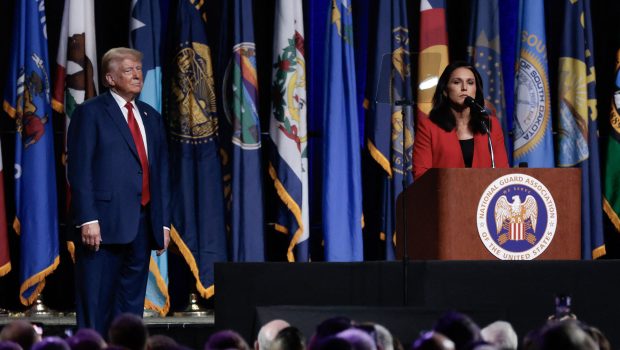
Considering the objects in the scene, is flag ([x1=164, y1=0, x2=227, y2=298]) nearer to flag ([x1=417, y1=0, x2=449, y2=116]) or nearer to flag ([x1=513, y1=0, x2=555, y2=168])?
flag ([x1=417, y1=0, x2=449, y2=116])

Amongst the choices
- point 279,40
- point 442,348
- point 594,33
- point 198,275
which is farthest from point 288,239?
point 442,348

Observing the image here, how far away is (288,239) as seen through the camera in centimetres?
571

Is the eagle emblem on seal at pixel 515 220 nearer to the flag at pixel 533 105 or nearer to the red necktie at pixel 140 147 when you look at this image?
the red necktie at pixel 140 147

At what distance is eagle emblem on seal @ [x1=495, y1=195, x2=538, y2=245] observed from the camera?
3.13 metres

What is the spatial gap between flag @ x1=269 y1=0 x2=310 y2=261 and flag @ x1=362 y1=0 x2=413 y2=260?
44cm

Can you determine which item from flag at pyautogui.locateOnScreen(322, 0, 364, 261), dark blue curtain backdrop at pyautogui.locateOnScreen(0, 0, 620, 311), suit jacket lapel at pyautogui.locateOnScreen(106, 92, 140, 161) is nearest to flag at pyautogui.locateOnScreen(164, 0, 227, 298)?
dark blue curtain backdrop at pyautogui.locateOnScreen(0, 0, 620, 311)

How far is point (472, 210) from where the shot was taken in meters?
3.14

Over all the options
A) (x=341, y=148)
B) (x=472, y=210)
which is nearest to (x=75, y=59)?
(x=341, y=148)

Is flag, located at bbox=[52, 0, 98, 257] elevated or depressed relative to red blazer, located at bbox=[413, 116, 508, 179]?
elevated

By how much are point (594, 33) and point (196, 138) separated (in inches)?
106

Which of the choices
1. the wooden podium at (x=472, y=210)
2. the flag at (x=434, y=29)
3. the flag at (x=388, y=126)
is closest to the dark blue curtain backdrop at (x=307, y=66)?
the flag at (x=388, y=126)

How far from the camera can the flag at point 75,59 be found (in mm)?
5527

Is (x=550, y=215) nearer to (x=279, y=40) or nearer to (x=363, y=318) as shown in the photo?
(x=363, y=318)

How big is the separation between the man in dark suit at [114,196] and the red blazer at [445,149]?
1.14 meters
